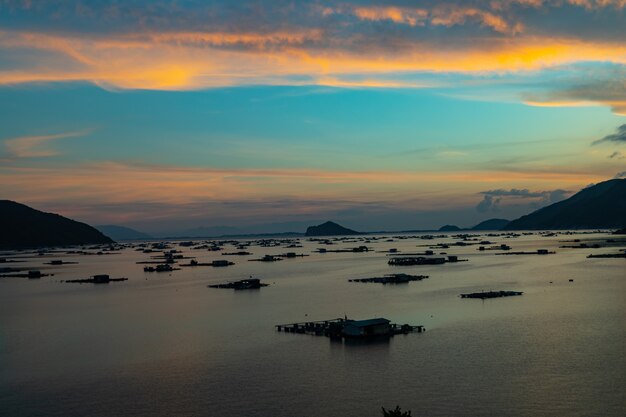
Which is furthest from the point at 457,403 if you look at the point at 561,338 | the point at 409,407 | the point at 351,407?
the point at 561,338

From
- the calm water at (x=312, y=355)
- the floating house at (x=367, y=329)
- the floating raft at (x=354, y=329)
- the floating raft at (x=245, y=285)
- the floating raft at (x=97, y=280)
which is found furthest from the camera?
the floating raft at (x=97, y=280)

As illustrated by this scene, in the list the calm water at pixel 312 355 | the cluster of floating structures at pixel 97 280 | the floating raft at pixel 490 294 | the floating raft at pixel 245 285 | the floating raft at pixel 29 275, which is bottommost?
the calm water at pixel 312 355

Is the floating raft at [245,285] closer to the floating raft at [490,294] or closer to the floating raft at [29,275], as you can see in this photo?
the floating raft at [490,294]

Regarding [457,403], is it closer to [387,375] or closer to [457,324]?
[387,375]

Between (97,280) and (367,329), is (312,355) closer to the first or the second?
(367,329)

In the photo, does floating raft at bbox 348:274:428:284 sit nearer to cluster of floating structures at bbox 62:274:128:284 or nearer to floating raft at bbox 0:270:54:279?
cluster of floating structures at bbox 62:274:128:284

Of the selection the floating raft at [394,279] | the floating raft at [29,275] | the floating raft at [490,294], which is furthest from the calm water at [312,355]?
the floating raft at [29,275]
